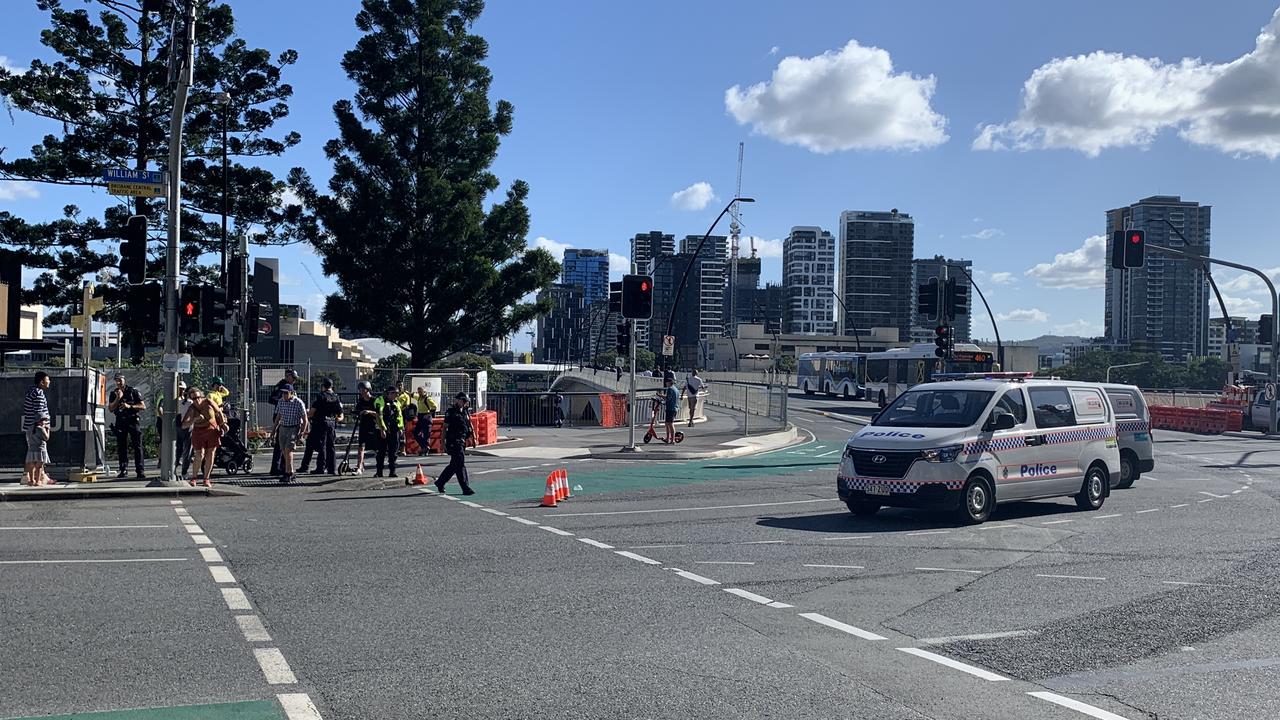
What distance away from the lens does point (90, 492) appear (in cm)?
1719

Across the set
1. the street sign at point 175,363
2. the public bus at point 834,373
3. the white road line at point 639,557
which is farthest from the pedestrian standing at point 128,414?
the public bus at point 834,373

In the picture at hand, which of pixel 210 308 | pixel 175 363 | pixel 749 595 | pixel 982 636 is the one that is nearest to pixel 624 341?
pixel 210 308

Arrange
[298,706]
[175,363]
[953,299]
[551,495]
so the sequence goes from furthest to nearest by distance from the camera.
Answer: [953,299] < [175,363] < [551,495] < [298,706]

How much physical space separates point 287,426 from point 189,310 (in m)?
2.77

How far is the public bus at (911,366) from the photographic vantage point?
157ft

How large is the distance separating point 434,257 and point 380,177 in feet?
12.9

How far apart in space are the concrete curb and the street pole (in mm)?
462

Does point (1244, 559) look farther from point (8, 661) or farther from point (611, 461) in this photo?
point (611, 461)

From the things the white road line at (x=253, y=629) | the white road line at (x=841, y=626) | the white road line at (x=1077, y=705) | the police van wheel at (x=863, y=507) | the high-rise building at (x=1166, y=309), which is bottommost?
the white road line at (x=841, y=626)

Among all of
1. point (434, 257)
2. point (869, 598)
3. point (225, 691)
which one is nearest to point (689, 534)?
Result: point (869, 598)

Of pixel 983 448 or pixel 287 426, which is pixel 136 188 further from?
pixel 983 448

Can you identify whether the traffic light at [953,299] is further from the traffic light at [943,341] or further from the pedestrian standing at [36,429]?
the pedestrian standing at [36,429]

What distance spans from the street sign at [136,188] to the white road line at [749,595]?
1322cm

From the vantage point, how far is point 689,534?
13.5m
